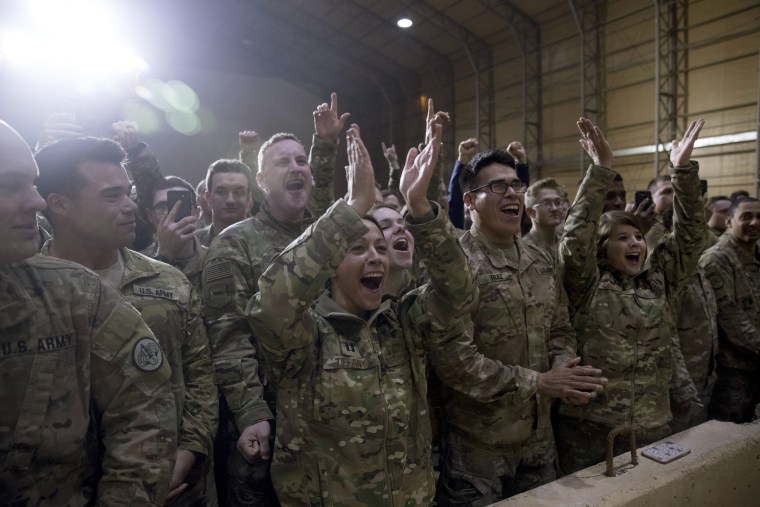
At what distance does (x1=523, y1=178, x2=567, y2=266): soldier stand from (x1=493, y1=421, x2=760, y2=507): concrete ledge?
4.60 feet

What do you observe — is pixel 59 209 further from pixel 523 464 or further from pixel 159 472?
pixel 523 464

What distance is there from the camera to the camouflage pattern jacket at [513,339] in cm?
224

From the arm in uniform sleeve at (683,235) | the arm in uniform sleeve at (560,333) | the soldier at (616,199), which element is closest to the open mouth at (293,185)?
the arm in uniform sleeve at (560,333)

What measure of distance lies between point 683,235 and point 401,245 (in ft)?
5.69

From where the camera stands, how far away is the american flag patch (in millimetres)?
2236

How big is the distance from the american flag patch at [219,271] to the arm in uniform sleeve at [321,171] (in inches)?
29.1

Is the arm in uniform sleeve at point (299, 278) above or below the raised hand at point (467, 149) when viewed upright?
below

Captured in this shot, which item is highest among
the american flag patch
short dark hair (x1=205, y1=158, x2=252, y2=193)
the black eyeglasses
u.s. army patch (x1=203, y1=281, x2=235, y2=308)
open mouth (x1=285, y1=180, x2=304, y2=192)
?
short dark hair (x1=205, y1=158, x2=252, y2=193)

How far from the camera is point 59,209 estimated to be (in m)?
1.71

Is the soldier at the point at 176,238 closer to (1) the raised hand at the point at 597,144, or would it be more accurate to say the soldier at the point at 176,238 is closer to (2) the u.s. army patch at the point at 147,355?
(2) the u.s. army patch at the point at 147,355

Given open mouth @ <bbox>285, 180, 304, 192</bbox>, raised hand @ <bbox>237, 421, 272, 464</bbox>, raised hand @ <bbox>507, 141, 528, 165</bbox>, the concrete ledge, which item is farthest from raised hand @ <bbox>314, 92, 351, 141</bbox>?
the concrete ledge

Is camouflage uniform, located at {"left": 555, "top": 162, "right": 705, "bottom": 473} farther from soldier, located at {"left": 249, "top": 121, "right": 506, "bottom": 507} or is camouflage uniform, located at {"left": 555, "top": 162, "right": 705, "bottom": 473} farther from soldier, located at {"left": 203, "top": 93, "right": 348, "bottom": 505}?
soldier, located at {"left": 203, "top": 93, "right": 348, "bottom": 505}

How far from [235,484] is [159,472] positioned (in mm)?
814

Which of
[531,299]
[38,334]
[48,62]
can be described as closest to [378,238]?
[531,299]
